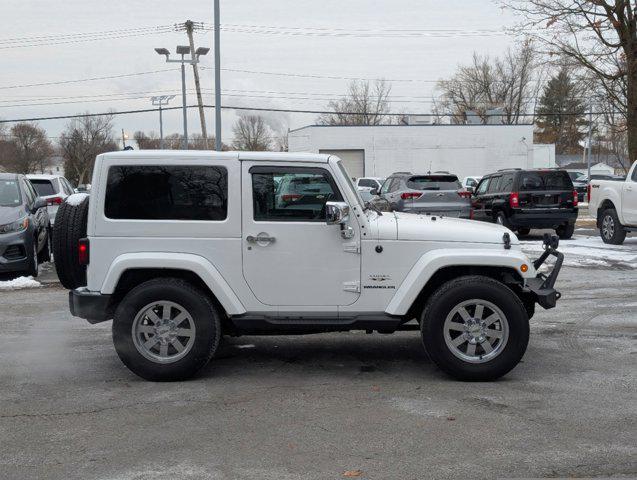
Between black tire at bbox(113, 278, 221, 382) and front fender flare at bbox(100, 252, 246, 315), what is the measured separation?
138 mm

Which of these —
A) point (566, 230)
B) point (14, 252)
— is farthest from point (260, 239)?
point (566, 230)

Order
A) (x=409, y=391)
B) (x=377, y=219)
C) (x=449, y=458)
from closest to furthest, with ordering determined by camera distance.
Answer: (x=449, y=458) → (x=409, y=391) → (x=377, y=219)

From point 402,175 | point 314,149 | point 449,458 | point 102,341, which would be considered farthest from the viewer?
point 314,149

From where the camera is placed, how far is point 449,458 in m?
4.32

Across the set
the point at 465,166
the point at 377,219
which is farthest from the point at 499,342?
the point at 465,166

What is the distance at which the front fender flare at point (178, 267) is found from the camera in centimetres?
579

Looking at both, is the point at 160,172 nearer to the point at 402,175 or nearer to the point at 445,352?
the point at 445,352

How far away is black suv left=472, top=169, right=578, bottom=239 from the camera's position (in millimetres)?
17094

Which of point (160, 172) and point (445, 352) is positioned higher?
point (160, 172)

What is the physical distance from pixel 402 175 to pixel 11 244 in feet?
33.9

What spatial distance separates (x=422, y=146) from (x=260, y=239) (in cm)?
4797

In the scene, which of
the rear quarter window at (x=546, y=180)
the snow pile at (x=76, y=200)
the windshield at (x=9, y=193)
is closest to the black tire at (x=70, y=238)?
the snow pile at (x=76, y=200)

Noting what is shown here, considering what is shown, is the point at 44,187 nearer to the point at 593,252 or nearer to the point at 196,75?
the point at 593,252

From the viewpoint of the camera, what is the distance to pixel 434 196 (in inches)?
694
